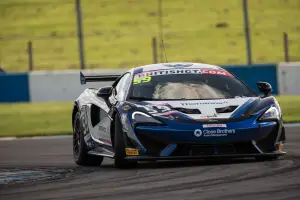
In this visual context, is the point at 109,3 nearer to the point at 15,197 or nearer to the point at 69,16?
the point at 69,16

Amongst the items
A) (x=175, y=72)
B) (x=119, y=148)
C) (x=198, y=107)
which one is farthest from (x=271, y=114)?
(x=119, y=148)

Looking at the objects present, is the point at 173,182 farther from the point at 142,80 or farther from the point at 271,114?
the point at 142,80

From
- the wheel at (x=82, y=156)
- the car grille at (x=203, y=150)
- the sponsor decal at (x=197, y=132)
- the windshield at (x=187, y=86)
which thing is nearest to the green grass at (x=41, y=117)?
the wheel at (x=82, y=156)

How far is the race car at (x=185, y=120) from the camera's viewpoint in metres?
10.3

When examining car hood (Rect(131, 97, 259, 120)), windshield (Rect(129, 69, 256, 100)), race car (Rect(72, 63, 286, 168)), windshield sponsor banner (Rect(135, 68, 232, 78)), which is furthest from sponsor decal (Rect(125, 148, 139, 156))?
windshield sponsor banner (Rect(135, 68, 232, 78))

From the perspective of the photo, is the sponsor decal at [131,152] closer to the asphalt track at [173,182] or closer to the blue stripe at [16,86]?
the asphalt track at [173,182]

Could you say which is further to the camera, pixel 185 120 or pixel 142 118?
pixel 142 118

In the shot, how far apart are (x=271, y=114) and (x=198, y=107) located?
773mm

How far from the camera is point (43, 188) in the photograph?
9.12 meters

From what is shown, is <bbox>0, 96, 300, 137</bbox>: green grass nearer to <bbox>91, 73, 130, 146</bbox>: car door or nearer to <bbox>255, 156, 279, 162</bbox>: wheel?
<bbox>91, 73, 130, 146</bbox>: car door

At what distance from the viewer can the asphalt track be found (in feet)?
26.6

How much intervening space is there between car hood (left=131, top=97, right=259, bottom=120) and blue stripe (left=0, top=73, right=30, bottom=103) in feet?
49.2

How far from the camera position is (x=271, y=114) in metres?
10.7

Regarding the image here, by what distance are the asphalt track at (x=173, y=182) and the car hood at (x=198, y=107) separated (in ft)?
1.72
